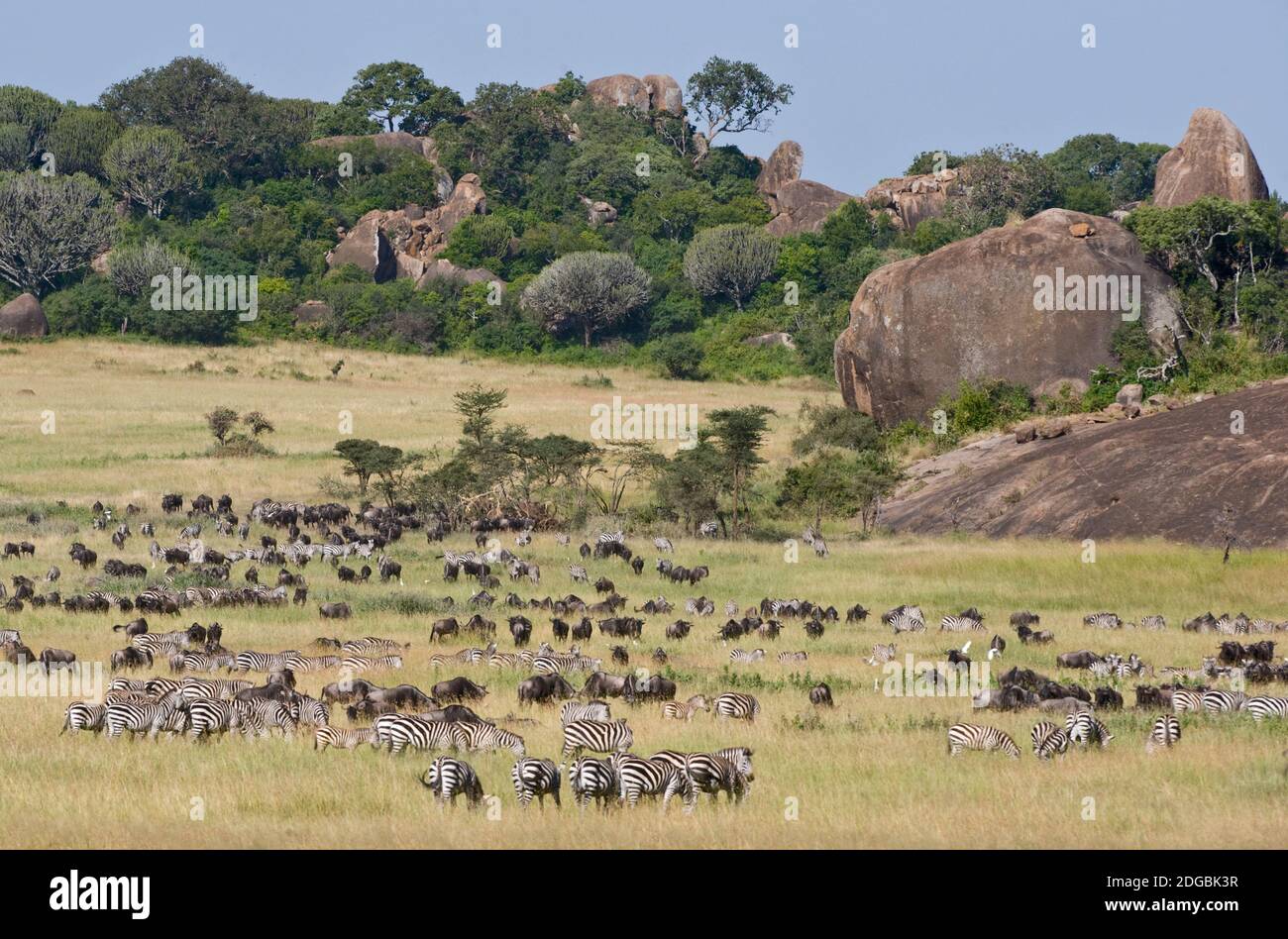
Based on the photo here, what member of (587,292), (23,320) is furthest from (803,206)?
(23,320)

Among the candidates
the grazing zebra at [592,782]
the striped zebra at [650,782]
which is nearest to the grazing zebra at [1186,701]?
the striped zebra at [650,782]

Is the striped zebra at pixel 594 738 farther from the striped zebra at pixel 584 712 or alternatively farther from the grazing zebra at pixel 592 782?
the grazing zebra at pixel 592 782

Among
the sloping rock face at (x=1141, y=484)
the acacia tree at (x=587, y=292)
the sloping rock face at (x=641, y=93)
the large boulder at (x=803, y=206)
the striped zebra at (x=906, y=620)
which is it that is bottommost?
the striped zebra at (x=906, y=620)

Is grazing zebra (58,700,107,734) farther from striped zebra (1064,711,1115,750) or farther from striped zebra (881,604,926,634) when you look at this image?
striped zebra (881,604,926,634)

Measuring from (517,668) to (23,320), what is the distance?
8811cm

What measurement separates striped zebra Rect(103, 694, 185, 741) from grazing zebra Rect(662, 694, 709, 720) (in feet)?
22.2

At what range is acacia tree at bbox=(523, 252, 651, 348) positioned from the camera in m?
116

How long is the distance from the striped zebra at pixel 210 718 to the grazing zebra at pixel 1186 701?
534 inches

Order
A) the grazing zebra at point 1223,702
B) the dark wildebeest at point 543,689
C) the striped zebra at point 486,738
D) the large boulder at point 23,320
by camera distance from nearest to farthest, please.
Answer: the striped zebra at point 486,738
the grazing zebra at point 1223,702
the dark wildebeest at point 543,689
the large boulder at point 23,320

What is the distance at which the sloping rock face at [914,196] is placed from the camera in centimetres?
13225

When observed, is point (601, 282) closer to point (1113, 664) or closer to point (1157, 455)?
point (1157, 455)

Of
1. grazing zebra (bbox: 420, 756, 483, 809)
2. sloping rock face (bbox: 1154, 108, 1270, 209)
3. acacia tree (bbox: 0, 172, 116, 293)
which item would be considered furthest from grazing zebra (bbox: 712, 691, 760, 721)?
acacia tree (bbox: 0, 172, 116, 293)
